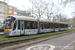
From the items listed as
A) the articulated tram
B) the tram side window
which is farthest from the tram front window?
the tram side window

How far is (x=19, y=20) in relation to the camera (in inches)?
482

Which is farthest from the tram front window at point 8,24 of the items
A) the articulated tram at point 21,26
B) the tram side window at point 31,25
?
the tram side window at point 31,25

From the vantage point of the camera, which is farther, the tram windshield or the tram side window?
the tram side window

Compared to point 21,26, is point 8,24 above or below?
above

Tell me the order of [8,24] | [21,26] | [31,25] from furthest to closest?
[31,25]
[21,26]
[8,24]

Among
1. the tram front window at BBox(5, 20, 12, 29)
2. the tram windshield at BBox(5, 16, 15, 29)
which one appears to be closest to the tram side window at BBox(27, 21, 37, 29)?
the tram windshield at BBox(5, 16, 15, 29)

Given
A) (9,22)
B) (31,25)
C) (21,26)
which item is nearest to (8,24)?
(9,22)

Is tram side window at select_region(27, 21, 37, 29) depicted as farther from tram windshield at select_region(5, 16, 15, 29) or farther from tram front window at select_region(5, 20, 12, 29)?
tram front window at select_region(5, 20, 12, 29)

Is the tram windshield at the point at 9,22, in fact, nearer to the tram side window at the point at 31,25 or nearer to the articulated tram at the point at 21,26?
the articulated tram at the point at 21,26

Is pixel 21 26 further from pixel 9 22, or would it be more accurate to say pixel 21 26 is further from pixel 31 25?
pixel 31 25

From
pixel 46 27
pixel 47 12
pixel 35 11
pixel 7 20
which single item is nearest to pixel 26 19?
pixel 7 20

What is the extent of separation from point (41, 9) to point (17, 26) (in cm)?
1633

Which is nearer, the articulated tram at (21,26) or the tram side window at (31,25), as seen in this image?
the articulated tram at (21,26)

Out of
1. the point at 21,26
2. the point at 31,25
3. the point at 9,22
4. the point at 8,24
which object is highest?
the point at 9,22
